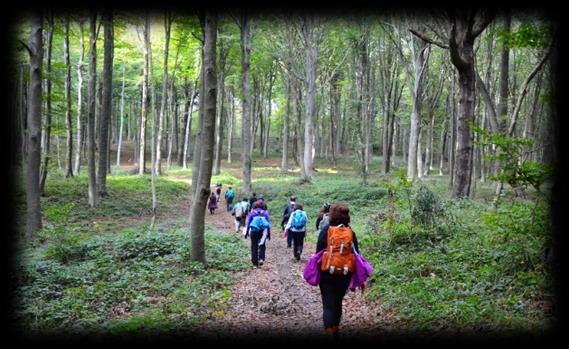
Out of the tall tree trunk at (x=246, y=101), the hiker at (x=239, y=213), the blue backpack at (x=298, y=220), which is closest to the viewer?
the blue backpack at (x=298, y=220)

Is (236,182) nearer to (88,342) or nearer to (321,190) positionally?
(321,190)

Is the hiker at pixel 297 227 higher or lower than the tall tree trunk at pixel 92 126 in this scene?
lower

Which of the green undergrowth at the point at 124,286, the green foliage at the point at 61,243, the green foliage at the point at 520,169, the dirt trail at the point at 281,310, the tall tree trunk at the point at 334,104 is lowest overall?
the dirt trail at the point at 281,310

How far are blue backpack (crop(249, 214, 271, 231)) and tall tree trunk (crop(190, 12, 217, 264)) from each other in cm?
153

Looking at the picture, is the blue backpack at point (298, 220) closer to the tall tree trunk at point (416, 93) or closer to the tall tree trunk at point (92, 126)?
the tall tree trunk at point (92, 126)

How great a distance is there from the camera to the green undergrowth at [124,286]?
6055mm

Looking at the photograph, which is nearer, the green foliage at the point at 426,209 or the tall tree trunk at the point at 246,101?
the green foliage at the point at 426,209

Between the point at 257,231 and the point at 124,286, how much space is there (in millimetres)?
3668

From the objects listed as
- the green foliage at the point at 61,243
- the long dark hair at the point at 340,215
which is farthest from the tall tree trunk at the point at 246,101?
the long dark hair at the point at 340,215

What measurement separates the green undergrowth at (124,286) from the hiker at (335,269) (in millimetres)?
2081

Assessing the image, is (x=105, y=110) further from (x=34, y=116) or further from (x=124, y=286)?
(x=124, y=286)

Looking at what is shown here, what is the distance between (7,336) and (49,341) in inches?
25.5

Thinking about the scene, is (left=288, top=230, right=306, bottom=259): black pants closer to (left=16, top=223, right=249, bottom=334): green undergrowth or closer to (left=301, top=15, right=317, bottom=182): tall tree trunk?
(left=16, top=223, right=249, bottom=334): green undergrowth

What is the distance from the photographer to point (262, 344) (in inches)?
219
